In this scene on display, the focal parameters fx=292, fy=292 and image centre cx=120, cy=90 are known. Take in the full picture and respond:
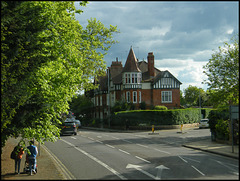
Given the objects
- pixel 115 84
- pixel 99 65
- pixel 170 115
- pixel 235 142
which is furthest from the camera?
pixel 115 84

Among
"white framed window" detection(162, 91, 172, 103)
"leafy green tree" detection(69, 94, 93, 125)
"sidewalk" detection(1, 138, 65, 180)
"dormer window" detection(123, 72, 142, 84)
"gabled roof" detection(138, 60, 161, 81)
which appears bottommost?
"sidewalk" detection(1, 138, 65, 180)

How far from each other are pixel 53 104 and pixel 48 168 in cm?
326

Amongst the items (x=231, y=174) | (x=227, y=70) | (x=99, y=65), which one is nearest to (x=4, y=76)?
(x=231, y=174)

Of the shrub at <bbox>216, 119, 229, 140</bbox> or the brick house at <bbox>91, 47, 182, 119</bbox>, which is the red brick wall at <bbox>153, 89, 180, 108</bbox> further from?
the shrub at <bbox>216, 119, 229, 140</bbox>

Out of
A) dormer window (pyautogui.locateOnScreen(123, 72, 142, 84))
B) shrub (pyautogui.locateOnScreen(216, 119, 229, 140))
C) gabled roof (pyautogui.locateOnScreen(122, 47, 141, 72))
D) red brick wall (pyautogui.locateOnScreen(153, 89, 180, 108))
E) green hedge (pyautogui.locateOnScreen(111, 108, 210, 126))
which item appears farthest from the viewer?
red brick wall (pyautogui.locateOnScreen(153, 89, 180, 108))

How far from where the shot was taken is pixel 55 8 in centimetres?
1545

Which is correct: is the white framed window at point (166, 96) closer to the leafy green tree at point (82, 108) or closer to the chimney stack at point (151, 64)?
the chimney stack at point (151, 64)

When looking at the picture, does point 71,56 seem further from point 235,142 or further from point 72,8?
point 235,142

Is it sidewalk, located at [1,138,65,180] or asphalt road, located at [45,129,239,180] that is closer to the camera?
sidewalk, located at [1,138,65,180]

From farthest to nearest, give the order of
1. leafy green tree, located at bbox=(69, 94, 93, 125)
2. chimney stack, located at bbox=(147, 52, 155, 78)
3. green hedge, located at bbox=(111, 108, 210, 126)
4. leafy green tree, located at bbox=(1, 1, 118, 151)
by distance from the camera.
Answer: leafy green tree, located at bbox=(69, 94, 93, 125) < chimney stack, located at bbox=(147, 52, 155, 78) < green hedge, located at bbox=(111, 108, 210, 126) < leafy green tree, located at bbox=(1, 1, 118, 151)

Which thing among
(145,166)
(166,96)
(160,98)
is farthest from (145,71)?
(145,166)

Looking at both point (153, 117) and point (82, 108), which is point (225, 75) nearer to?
point (153, 117)

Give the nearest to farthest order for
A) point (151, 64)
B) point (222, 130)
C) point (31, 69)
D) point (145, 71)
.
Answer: point (31, 69), point (222, 130), point (151, 64), point (145, 71)

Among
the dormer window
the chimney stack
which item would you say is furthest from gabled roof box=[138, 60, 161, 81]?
the dormer window
